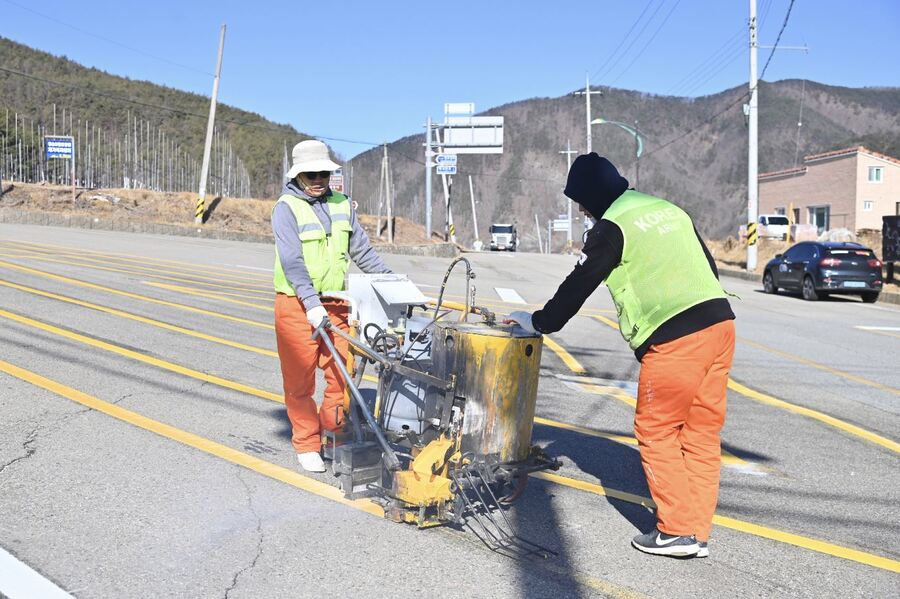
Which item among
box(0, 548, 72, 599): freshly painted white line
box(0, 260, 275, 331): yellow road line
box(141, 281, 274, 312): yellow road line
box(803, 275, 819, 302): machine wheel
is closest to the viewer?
box(0, 548, 72, 599): freshly painted white line

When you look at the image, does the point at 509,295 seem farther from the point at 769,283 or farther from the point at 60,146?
the point at 60,146

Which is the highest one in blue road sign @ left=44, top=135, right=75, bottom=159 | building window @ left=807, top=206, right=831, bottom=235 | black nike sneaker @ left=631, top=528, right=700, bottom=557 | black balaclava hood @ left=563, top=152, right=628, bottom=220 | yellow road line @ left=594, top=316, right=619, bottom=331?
blue road sign @ left=44, top=135, right=75, bottom=159

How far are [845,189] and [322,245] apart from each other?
53766mm

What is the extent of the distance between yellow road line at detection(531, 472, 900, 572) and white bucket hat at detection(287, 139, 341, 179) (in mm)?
2257

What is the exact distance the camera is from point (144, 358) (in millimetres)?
8844

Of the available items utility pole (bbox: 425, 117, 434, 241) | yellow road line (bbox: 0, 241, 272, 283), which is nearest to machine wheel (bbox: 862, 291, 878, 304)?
yellow road line (bbox: 0, 241, 272, 283)

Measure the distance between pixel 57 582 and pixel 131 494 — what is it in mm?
1174

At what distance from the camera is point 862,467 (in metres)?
6.12

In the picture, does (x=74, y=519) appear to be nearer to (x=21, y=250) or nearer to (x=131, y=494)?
(x=131, y=494)

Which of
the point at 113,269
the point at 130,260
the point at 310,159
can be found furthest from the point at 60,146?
the point at 310,159

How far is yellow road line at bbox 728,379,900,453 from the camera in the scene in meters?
6.92

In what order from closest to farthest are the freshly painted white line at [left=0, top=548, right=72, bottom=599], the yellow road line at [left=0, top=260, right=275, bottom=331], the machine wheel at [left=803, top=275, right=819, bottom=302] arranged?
1. the freshly painted white line at [left=0, top=548, right=72, bottom=599]
2. the yellow road line at [left=0, top=260, right=275, bottom=331]
3. the machine wheel at [left=803, top=275, right=819, bottom=302]

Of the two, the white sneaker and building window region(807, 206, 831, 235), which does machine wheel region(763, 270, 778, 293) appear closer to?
the white sneaker

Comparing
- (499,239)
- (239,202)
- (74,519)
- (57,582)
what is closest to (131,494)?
(74,519)
